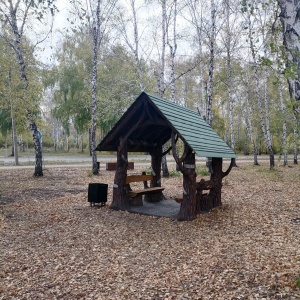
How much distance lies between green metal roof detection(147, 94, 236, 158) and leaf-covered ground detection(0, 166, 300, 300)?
1.61m

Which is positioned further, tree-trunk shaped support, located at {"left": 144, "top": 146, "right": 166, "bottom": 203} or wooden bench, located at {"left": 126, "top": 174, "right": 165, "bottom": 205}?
tree-trunk shaped support, located at {"left": 144, "top": 146, "right": 166, "bottom": 203}

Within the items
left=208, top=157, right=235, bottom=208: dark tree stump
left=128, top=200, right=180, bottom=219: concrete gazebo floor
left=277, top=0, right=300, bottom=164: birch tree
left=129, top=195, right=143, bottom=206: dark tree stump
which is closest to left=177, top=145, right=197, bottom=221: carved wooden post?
left=128, top=200, right=180, bottom=219: concrete gazebo floor

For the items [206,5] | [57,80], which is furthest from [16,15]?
[57,80]

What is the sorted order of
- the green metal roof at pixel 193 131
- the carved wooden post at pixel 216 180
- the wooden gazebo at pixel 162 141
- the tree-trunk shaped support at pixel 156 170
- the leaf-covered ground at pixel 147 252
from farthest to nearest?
the tree-trunk shaped support at pixel 156 170, the carved wooden post at pixel 216 180, the wooden gazebo at pixel 162 141, the green metal roof at pixel 193 131, the leaf-covered ground at pixel 147 252

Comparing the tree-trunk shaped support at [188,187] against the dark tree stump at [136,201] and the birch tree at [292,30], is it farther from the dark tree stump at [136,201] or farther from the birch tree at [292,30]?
the birch tree at [292,30]

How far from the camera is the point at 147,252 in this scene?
5238mm

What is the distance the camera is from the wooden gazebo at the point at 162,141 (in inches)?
281

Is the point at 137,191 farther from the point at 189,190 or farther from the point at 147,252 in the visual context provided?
the point at 147,252

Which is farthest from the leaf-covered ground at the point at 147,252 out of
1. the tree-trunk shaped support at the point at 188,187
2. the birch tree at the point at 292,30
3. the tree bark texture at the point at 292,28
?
the tree bark texture at the point at 292,28

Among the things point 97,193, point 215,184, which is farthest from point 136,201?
point 215,184

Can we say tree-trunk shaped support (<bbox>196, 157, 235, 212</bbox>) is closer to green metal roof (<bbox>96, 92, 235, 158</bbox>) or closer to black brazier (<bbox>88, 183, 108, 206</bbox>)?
green metal roof (<bbox>96, 92, 235, 158</bbox>)

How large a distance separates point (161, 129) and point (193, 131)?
5.46 ft

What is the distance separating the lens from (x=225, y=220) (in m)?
7.14

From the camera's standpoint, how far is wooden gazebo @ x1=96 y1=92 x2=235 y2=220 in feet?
23.4
